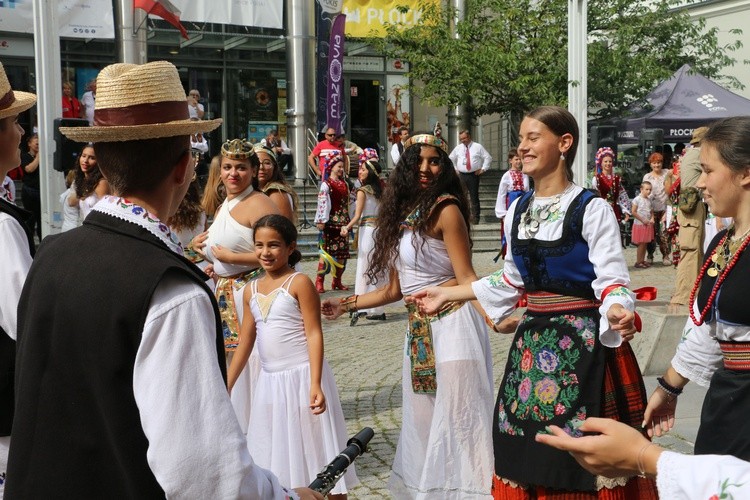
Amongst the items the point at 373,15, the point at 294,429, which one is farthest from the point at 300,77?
the point at 294,429

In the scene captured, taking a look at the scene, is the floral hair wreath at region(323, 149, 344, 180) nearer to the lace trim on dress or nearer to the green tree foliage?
the green tree foliage

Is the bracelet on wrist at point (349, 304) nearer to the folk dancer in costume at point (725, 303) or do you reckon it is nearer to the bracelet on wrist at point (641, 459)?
the folk dancer in costume at point (725, 303)

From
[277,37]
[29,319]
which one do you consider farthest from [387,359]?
[277,37]

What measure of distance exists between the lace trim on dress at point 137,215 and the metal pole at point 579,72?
1008 centimetres

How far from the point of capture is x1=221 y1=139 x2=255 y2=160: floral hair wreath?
20.1 ft

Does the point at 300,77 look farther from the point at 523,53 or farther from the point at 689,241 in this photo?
the point at 689,241

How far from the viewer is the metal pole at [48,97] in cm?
1067

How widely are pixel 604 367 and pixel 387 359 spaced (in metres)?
5.78

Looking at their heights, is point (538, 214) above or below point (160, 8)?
below

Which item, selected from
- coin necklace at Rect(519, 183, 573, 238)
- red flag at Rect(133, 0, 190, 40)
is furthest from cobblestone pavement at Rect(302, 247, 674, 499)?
red flag at Rect(133, 0, 190, 40)

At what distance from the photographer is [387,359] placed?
9641 mm

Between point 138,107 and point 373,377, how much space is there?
6.75 meters

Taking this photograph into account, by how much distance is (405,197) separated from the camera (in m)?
5.31

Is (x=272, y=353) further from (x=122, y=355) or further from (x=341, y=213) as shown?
(x=341, y=213)
